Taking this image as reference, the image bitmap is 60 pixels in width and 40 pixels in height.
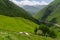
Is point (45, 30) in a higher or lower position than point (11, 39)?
higher

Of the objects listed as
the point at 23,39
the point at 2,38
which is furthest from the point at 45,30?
the point at 2,38

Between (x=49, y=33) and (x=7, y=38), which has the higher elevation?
(x=49, y=33)

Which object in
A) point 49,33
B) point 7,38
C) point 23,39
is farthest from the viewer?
point 49,33

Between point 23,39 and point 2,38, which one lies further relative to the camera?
point 23,39

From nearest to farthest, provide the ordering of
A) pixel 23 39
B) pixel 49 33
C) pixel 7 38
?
pixel 7 38 < pixel 23 39 < pixel 49 33

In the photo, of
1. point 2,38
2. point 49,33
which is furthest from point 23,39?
point 49,33

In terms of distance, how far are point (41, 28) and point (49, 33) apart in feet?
29.6

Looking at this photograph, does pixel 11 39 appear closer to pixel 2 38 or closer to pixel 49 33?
pixel 2 38

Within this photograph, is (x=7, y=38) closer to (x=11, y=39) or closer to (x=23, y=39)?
(x=11, y=39)

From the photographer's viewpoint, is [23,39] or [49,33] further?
[49,33]

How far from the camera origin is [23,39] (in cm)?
4144

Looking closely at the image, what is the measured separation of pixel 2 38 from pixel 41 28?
122 meters

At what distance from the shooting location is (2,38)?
104ft

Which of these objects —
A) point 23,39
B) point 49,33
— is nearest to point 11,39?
point 23,39
